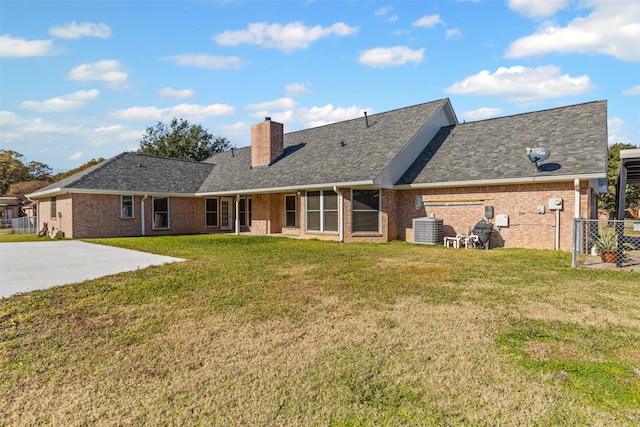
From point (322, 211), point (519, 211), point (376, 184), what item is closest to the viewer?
point (519, 211)

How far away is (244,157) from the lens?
23156 mm

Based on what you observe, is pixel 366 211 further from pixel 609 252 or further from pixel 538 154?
pixel 609 252

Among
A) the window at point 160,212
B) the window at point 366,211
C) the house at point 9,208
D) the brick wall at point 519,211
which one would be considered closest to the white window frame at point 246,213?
the window at point 160,212

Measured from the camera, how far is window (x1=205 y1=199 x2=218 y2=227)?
21.8 meters

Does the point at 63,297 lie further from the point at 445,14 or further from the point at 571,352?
the point at 445,14

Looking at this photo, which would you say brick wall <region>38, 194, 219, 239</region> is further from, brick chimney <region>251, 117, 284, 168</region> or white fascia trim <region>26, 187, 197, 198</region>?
brick chimney <region>251, 117, 284, 168</region>

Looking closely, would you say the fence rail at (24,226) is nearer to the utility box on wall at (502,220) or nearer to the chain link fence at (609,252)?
the utility box on wall at (502,220)

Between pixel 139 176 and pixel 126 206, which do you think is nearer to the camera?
pixel 126 206

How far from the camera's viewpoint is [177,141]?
128 feet

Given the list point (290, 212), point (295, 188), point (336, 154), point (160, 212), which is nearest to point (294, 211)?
point (290, 212)

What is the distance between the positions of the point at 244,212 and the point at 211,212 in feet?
7.98

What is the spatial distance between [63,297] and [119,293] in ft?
2.73

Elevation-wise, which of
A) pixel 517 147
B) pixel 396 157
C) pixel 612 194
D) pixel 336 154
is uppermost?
pixel 336 154

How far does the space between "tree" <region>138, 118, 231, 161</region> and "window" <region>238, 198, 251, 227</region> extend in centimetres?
2119
